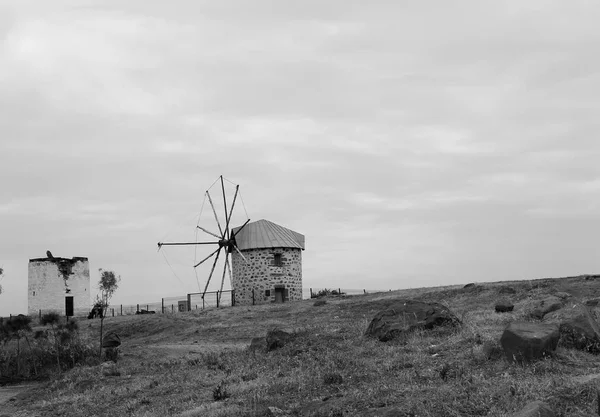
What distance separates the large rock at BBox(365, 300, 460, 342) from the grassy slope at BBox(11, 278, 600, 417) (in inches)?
20.5

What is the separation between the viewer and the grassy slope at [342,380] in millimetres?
11883

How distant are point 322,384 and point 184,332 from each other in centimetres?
2095

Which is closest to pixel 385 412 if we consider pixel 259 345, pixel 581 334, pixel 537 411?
pixel 537 411

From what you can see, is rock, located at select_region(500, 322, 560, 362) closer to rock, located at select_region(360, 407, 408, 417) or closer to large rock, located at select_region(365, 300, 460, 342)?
rock, located at select_region(360, 407, 408, 417)

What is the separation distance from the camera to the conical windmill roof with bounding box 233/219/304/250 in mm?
53719

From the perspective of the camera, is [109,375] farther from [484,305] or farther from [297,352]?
[484,305]

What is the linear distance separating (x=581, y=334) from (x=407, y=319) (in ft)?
20.8

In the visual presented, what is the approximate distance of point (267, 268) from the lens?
53188 millimetres

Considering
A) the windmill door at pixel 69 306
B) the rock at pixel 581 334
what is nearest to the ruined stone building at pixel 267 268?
the windmill door at pixel 69 306

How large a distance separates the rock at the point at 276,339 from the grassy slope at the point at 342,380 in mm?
336

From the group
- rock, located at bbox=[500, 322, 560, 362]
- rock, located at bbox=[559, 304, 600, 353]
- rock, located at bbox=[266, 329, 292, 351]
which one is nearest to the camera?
rock, located at bbox=[500, 322, 560, 362]

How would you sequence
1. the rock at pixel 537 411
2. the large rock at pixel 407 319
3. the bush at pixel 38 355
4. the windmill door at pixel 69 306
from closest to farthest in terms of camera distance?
the rock at pixel 537 411
the large rock at pixel 407 319
the bush at pixel 38 355
the windmill door at pixel 69 306

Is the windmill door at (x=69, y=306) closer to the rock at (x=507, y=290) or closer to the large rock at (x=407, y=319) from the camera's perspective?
the rock at (x=507, y=290)

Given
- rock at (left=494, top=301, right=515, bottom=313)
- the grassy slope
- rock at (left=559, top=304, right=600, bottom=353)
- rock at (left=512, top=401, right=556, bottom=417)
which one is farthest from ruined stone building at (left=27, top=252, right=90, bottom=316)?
rock at (left=512, top=401, right=556, bottom=417)
